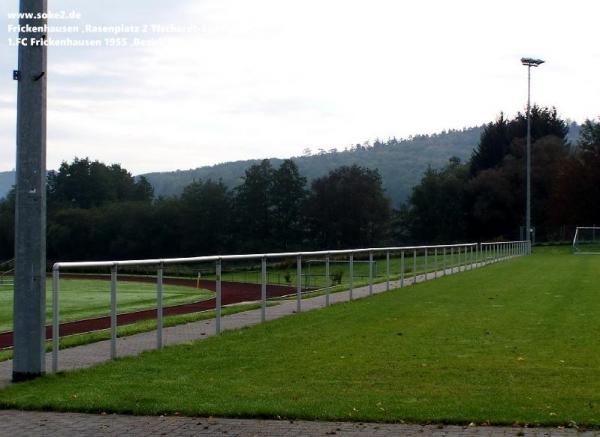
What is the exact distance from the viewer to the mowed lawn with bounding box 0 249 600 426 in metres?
8.39

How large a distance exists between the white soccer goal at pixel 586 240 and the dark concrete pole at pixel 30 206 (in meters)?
57.2

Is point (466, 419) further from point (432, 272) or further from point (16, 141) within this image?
point (432, 272)

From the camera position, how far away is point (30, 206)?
10.3 metres

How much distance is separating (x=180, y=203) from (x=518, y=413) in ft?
364

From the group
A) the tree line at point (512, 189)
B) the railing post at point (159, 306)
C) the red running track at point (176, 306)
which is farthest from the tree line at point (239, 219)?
the railing post at point (159, 306)

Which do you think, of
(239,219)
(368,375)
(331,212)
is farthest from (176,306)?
(239,219)

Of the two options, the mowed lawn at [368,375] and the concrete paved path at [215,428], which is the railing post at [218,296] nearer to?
the mowed lawn at [368,375]

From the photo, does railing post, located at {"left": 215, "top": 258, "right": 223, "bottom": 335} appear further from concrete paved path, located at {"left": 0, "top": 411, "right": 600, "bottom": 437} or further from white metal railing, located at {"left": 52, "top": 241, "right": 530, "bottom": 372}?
concrete paved path, located at {"left": 0, "top": 411, "right": 600, "bottom": 437}

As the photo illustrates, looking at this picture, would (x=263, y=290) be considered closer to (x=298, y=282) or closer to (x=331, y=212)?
(x=298, y=282)

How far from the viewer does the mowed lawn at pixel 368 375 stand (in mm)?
8391

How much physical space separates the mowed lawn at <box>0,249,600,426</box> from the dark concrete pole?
43cm

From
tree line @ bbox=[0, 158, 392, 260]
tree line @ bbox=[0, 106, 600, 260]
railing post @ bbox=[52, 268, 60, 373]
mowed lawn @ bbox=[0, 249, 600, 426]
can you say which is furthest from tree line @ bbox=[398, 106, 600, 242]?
railing post @ bbox=[52, 268, 60, 373]

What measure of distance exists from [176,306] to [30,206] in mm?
3997

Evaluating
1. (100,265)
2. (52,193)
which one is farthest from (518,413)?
(52,193)
